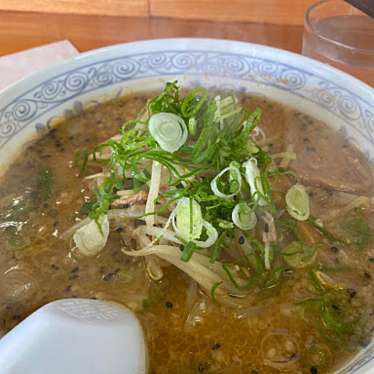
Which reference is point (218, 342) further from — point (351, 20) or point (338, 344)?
point (351, 20)

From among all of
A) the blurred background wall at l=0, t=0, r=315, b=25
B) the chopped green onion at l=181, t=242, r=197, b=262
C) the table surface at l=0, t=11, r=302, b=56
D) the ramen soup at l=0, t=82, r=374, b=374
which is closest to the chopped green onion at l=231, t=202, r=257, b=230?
the ramen soup at l=0, t=82, r=374, b=374

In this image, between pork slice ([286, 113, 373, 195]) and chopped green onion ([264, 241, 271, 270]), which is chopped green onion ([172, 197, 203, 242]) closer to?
chopped green onion ([264, 241, 271, 270])

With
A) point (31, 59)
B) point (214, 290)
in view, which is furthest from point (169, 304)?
point (31, 59)

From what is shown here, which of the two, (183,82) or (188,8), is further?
(188,8)

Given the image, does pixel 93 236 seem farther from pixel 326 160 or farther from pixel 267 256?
pixel 326 160

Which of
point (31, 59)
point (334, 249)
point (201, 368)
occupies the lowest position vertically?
point (201, 368)

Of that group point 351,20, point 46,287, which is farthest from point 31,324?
point 351,20
